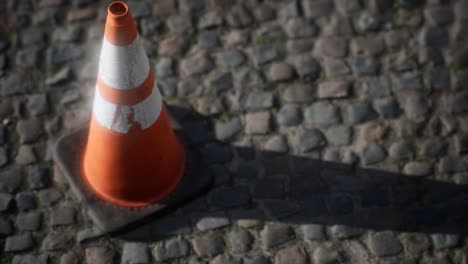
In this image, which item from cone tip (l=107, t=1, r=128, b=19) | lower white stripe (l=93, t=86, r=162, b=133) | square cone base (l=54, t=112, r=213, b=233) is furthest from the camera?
square cone base (l=54, t=112, r=213, b=233)

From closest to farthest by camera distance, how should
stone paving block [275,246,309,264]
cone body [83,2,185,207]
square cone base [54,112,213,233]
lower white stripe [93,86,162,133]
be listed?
1. cone body [83,2,185,207]
2. lower white stripe [93,86,162,133]
3. stone paving block [275,246,309,264]
4. square cone base [54,112,213,233]

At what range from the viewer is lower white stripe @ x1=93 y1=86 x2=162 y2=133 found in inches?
139

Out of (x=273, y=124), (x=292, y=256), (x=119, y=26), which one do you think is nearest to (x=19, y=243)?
(x=119, y=26)

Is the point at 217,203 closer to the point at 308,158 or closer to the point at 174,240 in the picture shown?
the point at 174,240

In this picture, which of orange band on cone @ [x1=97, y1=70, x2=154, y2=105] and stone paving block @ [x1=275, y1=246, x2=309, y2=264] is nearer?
orange band on cone @ [x1=97, y1=70, x2=154, y2=105]

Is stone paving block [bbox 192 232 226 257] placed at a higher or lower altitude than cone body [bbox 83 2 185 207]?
lower

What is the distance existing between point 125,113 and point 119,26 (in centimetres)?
48

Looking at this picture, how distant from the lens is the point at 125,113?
3.54m

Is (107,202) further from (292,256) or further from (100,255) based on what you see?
(292,256)

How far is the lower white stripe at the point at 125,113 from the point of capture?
3.54 metres

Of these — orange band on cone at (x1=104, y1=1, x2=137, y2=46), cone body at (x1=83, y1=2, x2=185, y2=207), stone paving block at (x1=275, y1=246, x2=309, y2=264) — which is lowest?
stone paving block at (x1=275, y1=246, x2=309, y2=264)

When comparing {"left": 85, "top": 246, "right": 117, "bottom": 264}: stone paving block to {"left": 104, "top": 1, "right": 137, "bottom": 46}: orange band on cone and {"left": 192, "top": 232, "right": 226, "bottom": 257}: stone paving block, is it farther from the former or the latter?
{"left": 104, "top": 1, "right": 137, "bottom": 46}: orange band on cone

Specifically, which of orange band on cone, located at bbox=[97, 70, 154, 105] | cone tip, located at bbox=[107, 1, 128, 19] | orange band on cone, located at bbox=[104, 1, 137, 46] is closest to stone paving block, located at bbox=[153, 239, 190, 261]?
orange band on cone, located at bbox=[97, 70, 154, 105]

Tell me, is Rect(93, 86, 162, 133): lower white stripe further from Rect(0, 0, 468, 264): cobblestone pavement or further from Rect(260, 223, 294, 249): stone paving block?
Rect(260, 223, 294, 249): stone paving block
